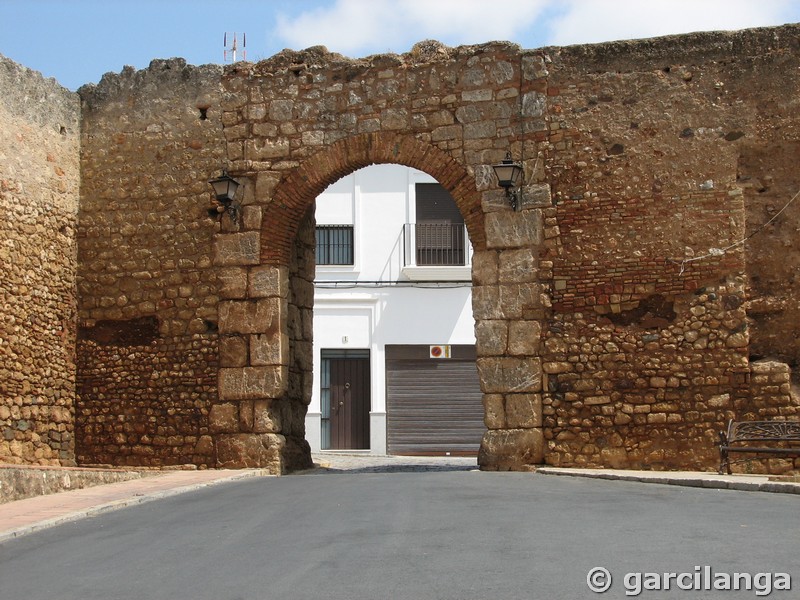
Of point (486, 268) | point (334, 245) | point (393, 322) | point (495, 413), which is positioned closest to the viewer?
point (495, 413)

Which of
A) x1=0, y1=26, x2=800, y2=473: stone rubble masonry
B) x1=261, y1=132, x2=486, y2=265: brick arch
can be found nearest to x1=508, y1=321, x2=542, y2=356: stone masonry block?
Result: x1=0, y1=26, x2=800, y2=473: stone rubble masonry

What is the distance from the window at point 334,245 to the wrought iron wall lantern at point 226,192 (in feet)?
31.0

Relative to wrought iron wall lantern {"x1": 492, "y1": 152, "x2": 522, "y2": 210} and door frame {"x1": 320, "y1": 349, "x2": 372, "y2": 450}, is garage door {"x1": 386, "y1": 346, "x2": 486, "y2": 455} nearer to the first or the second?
door frame {"x1": 320, "y1": 349, "x2": 372, "y2": 450}

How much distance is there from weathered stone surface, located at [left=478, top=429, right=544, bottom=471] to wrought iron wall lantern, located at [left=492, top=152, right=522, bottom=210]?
7.18ft

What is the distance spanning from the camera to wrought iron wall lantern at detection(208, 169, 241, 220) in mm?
11375

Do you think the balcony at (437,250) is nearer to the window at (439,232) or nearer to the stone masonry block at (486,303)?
the window at (439,232)

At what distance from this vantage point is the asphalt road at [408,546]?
4496 millimetres

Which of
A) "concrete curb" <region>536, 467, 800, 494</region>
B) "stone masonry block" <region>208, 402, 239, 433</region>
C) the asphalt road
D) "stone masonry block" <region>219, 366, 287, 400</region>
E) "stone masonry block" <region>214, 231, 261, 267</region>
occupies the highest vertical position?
"stone masonry block" <region>214, 231, 261, 267</region>

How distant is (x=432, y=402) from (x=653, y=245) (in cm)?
994

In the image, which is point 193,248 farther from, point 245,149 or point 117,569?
point 117,569

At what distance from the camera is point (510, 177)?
1072 centimetres

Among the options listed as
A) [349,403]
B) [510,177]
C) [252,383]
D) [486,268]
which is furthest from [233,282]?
[349,403]

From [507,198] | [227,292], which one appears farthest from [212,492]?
[507,198]

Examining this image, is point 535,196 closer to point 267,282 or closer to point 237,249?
point 267,282
